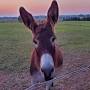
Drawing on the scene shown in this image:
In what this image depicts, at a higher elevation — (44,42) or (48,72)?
(44,42)

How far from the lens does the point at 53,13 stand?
25.2ft

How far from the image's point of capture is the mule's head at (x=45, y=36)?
651cm

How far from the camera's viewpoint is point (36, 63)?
25.5 ft

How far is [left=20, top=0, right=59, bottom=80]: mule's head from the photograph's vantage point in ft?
21.4

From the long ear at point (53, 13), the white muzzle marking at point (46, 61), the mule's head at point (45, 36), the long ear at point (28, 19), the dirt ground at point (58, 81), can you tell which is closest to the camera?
the white muzzle marking at point (46, 61)

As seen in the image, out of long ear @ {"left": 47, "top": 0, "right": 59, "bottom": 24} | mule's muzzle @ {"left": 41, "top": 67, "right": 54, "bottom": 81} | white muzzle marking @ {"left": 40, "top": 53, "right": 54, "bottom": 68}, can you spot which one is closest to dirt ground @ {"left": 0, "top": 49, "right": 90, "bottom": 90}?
long ear @ {"left": 47, "top": 0, "right": 59, "bottom": 24}

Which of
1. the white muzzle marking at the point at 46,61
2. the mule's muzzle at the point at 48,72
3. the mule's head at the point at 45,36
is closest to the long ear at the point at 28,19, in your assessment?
the mule's head at the point at 45,36

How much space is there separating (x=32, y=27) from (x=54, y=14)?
2.01 feet

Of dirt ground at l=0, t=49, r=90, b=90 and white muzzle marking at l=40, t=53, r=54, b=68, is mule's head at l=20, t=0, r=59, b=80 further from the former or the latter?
dirt ground at l=0, t=49, r=90, b=90

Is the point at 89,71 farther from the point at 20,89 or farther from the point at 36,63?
the point at 36,63

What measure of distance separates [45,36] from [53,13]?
867mm

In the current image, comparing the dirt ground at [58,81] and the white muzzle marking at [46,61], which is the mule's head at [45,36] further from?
the dirt ground at [58,81]

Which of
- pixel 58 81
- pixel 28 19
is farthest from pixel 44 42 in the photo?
pixel 58 81

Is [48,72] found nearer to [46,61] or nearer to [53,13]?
[46,61]
